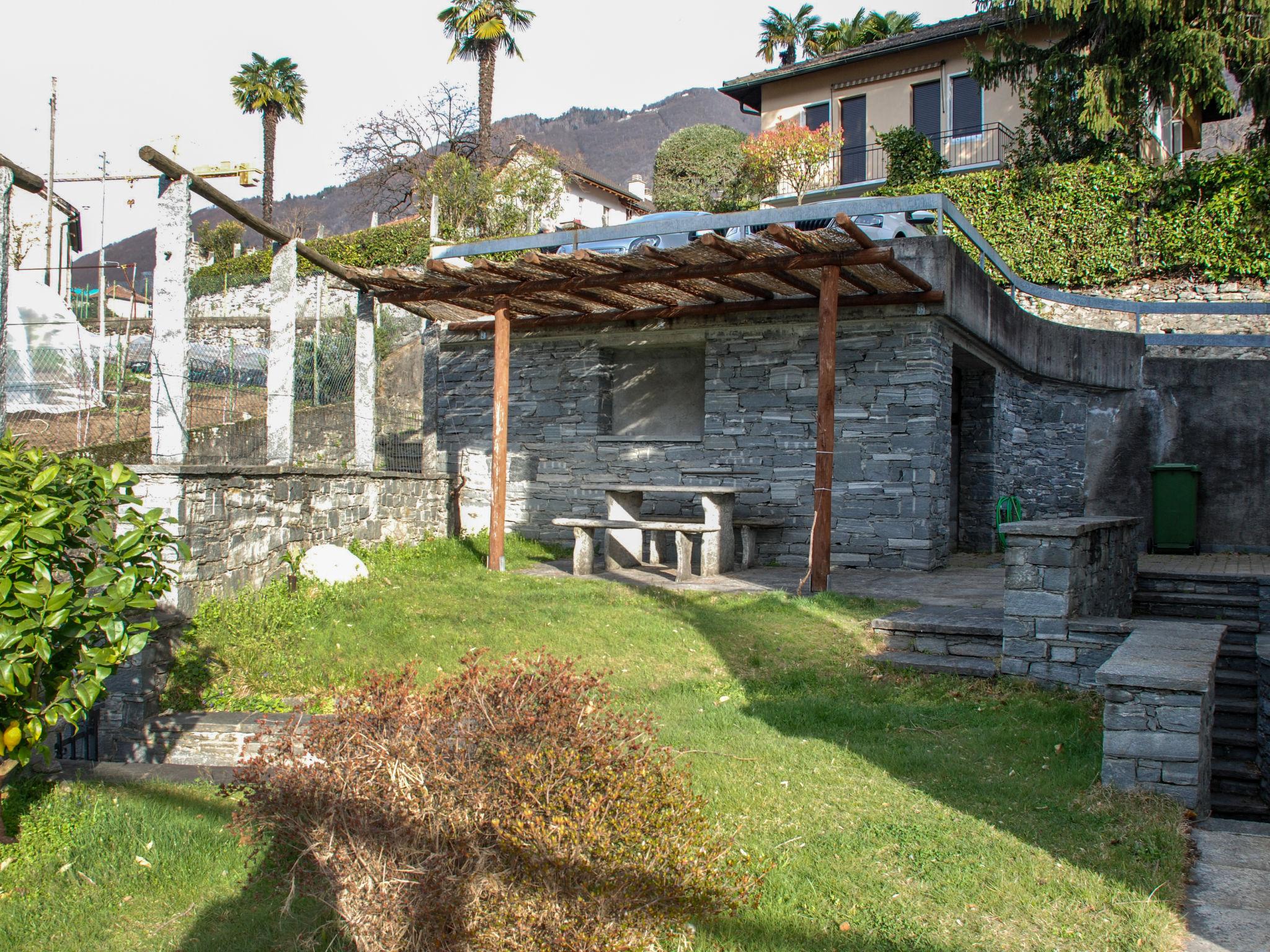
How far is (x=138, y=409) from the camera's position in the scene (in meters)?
9.80

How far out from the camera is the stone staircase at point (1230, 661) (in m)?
6.46

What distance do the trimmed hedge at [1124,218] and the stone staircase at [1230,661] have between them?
9.70m

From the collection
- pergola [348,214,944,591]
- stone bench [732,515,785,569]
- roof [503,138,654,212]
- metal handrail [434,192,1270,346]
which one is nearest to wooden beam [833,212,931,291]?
pergola [348,214,944,591]

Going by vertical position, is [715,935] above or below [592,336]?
below

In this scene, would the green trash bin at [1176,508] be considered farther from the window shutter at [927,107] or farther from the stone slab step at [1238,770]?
the window shutter at [927,107]

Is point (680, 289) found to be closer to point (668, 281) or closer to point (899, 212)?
point (668, 281)

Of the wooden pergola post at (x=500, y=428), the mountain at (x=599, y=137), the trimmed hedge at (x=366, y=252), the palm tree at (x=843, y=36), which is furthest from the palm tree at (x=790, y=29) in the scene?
the mountain at (x=599, y=137)

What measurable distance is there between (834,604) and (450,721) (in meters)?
5.12

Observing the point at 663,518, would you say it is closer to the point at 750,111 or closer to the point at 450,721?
the point at 450,721

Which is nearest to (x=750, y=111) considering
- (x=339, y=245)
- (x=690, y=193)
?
(x=690, y=193)

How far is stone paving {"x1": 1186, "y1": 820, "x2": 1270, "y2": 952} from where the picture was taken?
3.08m

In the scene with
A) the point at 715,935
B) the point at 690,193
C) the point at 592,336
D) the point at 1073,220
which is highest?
the point at 690,193

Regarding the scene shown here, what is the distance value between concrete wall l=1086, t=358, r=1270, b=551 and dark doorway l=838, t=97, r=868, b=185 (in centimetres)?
1475

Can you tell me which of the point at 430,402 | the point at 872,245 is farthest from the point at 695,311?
the point at 430,402
